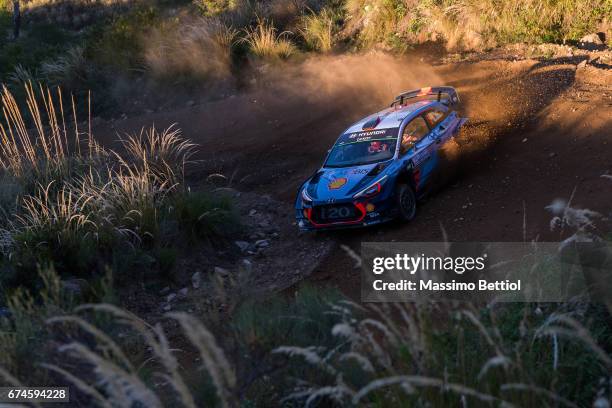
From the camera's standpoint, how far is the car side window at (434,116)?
12344mm

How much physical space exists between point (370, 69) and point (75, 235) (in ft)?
36.0

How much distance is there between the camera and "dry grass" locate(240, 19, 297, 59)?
21.3m

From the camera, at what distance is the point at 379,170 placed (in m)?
11.1

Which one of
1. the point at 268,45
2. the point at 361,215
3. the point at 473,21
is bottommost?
the point at 361,215

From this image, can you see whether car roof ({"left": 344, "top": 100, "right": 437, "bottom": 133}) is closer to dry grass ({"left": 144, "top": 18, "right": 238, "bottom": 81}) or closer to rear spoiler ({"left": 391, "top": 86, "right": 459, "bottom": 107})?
rear spoiler ({"left": 391, "top": 86, "right": 459, "bottom": 107})

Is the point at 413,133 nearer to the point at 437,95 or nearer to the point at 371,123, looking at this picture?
the point at 371,123

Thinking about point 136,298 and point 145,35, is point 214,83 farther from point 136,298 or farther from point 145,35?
point 136,298

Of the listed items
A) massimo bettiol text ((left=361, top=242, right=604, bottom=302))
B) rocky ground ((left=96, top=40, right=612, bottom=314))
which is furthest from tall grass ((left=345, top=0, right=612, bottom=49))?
massimo bettiol text ((left=361, top=242, right=604, bottom=302))

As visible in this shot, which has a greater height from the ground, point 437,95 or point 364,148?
point 437,95

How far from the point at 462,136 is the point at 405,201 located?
8.99ft

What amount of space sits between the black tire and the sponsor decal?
2.61ft

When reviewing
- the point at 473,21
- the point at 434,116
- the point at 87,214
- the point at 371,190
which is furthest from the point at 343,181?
the point at 473,21

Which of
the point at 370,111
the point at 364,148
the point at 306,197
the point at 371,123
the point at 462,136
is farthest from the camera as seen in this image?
the point at 370,111

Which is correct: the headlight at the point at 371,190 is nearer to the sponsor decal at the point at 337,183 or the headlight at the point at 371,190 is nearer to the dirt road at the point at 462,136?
the sponsor decal at the point at 337,183
